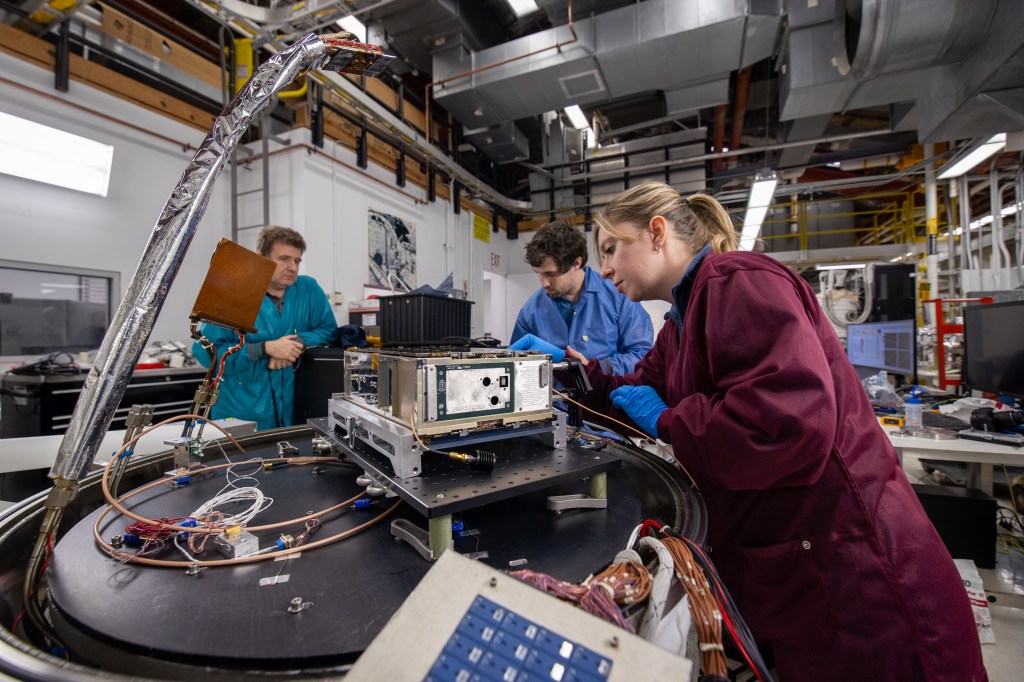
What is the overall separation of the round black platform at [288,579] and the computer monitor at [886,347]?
2.41 metres

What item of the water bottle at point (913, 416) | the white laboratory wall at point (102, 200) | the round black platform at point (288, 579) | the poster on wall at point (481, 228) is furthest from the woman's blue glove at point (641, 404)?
the poster on wall at point (481, 228)

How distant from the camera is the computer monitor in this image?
2.34m

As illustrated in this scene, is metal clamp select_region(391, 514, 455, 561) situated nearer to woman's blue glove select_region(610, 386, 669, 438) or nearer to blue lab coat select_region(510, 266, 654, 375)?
woman's blue glove select_region(610, 386, 669, 438)

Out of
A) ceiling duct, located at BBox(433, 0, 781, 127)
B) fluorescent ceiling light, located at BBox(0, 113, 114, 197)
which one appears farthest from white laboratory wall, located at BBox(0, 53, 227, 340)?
ceiling duct, located at BBox(433, 0, 781, 127)

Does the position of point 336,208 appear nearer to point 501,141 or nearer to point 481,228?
point 501,141

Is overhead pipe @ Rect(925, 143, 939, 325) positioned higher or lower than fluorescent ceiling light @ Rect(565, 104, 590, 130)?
lower

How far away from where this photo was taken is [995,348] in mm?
1910

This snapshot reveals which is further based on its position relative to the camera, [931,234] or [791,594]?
[931,234]

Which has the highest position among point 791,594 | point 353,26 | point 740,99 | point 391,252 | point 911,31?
point 740,99

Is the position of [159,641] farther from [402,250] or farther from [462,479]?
[402,250]

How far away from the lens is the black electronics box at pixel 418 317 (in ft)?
8.00

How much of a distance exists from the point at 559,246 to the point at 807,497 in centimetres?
120

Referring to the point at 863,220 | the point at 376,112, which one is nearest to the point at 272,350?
the point at 376,112

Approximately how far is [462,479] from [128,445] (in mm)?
569
